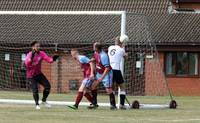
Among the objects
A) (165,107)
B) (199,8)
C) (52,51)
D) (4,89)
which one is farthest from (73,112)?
(199,8)

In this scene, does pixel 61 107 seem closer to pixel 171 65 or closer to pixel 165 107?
pixel 165 107

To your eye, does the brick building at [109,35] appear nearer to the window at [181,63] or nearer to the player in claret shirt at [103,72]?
the window at [181,63]

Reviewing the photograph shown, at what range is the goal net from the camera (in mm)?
27000

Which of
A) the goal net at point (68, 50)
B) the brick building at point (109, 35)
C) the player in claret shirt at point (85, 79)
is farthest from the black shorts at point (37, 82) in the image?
the brick building at point (109, 35)

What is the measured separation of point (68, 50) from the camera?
37188mm

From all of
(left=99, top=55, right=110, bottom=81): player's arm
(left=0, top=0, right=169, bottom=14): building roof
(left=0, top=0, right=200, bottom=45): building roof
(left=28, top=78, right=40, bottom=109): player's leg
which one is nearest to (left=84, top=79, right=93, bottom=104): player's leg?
(left=99, top=55, right=110, bottom=81): player's arm

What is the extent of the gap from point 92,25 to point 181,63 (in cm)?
569

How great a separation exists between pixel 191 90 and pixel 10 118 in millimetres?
24905

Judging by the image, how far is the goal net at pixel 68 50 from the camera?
27.0 meters

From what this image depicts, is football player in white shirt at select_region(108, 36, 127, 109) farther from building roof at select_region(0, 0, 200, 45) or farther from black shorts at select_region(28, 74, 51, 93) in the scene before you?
building roof at select_region(0, 0, 200, 45)

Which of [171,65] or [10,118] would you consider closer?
[10,118]

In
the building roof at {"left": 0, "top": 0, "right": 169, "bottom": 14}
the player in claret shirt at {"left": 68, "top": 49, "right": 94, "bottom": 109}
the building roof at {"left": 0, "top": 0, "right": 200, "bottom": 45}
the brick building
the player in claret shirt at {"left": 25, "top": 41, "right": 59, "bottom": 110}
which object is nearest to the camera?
the player in claret shirt at {"left": 68, "top": 49, "right": 94, "bottom": 109}

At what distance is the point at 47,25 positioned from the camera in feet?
143

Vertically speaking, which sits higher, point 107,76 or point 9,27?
point 9,27
